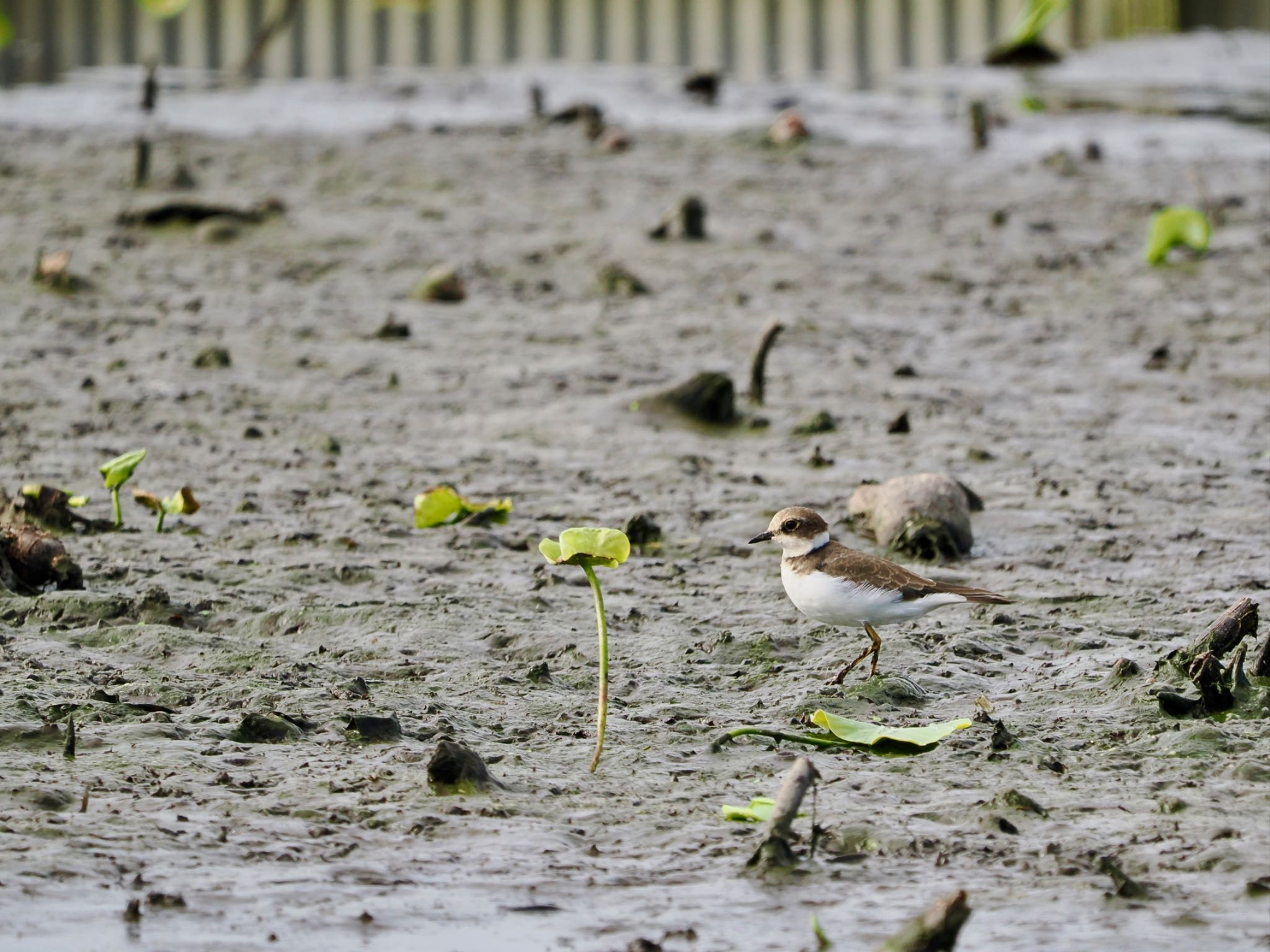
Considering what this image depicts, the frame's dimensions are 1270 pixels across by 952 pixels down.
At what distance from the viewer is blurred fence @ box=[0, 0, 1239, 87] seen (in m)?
16.4

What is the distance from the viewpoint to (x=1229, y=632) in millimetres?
3934

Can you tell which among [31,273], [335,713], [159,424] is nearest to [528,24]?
[31,273]

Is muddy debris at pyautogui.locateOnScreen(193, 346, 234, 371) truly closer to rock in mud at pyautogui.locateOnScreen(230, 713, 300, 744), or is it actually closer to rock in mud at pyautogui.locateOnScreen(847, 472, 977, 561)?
rock in mud at pyautogui.locateOnScreen(847, 472, 977, 561)

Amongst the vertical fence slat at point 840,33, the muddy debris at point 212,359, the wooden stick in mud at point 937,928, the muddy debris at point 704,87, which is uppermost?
the vertical fence slat at point 840,33

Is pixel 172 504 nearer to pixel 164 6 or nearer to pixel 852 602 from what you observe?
pixel 852 602

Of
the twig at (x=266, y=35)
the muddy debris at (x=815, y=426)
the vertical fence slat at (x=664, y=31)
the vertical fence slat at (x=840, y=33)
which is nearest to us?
the muddy debris at (x=815, y=426)

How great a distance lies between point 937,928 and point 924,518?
265 centimetres

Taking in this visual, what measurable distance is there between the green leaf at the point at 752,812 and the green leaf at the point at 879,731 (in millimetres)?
390

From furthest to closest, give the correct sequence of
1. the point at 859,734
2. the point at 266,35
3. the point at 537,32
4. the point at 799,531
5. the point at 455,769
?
1. the point at 537,32
2. the point at 266,35
3. the point at 799,531
4. the point at 859,734
5. the point at 455,769

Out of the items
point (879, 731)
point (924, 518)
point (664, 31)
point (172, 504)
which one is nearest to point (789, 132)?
point (664, 31)

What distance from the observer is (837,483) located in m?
5.85

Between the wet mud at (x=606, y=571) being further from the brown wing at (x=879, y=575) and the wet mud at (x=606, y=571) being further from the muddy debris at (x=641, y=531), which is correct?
the brown wing at (x=879, y=575)

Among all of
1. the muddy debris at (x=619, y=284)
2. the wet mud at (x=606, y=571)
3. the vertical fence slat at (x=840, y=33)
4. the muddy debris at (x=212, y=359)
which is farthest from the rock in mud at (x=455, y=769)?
the vertical fence slat at (x=840, y=33)

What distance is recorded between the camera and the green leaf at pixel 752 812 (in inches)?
128
